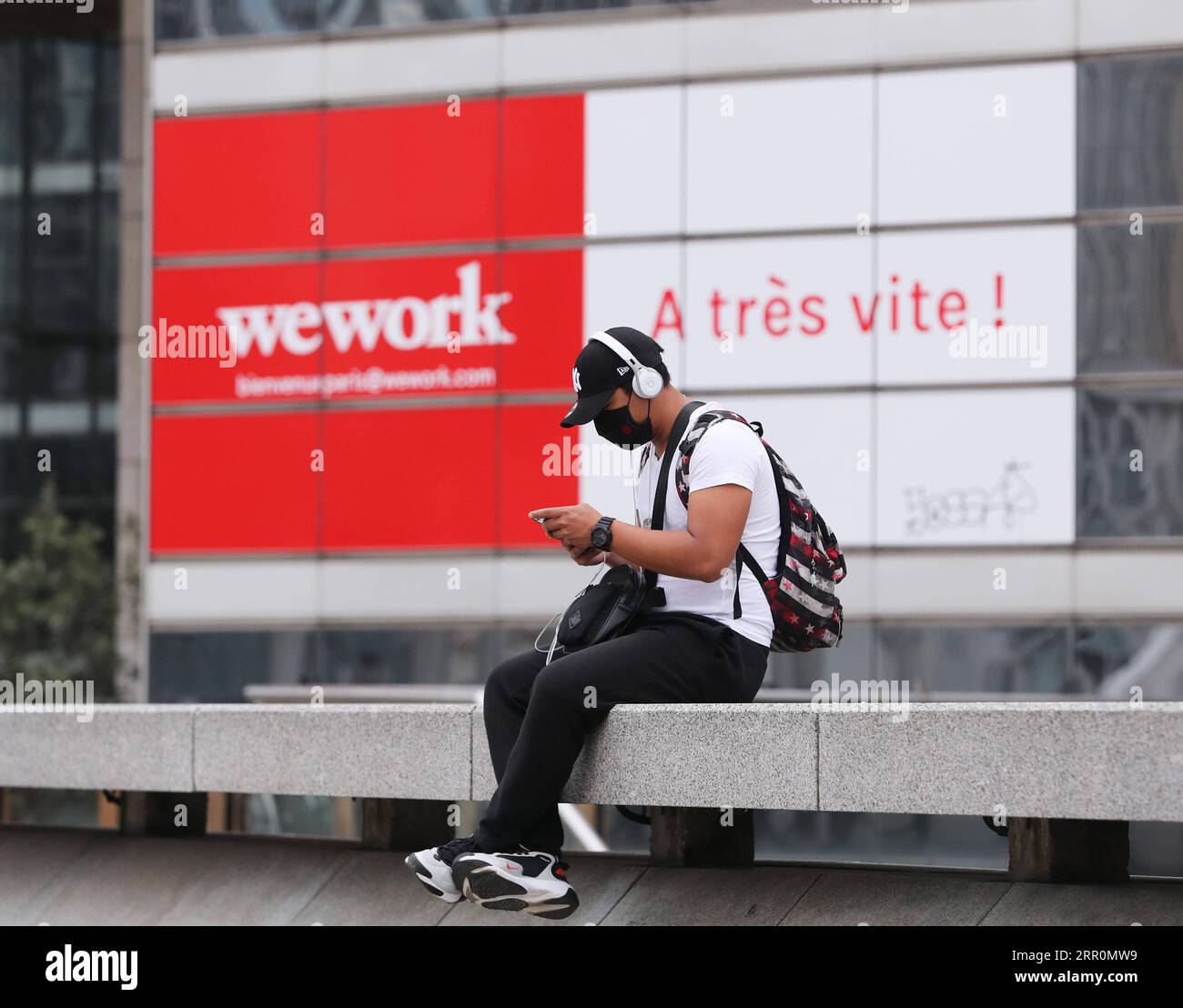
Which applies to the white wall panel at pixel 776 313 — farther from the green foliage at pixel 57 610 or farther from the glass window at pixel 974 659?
the green foliage at pixel 57 610

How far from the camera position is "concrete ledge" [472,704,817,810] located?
5.43 meters

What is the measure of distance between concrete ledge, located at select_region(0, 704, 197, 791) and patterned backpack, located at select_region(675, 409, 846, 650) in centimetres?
251

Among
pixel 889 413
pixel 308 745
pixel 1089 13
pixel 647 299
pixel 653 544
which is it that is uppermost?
pixel 1089 13

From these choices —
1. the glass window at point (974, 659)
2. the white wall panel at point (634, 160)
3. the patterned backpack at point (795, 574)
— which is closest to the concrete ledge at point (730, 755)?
the patterned backpack at point (795, 574)

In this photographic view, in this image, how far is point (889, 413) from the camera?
49.8 ft

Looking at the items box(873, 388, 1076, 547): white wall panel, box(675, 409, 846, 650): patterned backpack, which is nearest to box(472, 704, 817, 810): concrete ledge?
box(675, 409, 846, 650): patterned backpack

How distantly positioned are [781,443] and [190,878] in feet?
29.1

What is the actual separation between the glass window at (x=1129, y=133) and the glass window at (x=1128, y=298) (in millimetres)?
273

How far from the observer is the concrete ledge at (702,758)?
5.43 m

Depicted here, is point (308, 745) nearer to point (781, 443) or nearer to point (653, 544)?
point (653, 544)

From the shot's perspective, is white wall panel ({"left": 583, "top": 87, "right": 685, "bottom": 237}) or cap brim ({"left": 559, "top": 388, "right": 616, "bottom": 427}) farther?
white wall panel ({"left": 583, "top": 87, "right": 685, "bottom": 237})

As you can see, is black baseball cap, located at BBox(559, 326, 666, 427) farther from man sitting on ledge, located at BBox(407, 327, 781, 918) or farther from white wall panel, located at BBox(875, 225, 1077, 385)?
white wall panel, located at BBox(875, 225, 1077, 385)

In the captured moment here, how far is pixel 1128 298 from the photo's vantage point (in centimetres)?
1470
